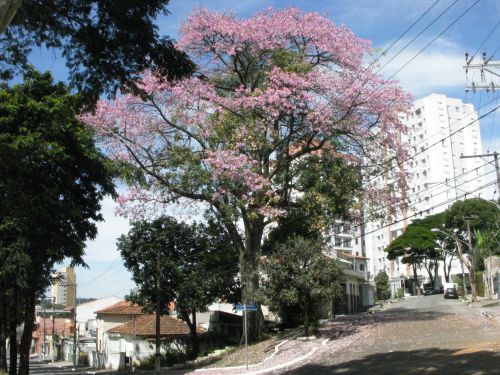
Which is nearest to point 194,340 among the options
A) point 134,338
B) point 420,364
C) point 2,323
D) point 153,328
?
point 134,338

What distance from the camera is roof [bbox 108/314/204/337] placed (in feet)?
134

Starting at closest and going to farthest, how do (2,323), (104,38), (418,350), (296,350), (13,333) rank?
(104,38)
(418,350)
(296,350)
(2,323)
(13,333)

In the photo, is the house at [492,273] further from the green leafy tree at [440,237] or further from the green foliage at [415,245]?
the green foliage at [415,245]

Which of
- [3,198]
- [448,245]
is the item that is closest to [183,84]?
[3,198]

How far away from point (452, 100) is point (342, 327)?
78400mm

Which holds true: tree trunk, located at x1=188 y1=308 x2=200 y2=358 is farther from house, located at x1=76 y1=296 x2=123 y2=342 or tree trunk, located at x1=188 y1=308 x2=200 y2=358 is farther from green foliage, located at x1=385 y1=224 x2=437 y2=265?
green foliage, located at x1=385 y1=224 x2=437 y2=265

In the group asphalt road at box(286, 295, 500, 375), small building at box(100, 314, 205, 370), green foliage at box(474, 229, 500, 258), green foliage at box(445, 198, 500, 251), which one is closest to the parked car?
green foliage at box(474, 229, 500, 258)

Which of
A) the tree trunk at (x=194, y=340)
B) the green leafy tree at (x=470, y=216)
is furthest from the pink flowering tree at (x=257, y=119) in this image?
the green leafy tree at (x=470, y=216)

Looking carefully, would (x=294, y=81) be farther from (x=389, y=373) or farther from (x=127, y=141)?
(x=389, y=373)

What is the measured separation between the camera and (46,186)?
817 inches

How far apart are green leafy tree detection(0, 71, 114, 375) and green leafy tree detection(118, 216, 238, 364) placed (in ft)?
24.7

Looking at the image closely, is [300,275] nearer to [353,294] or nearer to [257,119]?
[257,119]

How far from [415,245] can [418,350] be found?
55093 millimetres

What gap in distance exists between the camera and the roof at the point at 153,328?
40.9 m
